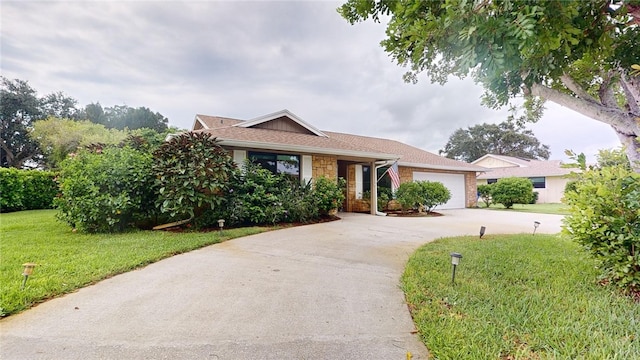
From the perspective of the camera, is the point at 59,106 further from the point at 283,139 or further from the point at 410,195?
the point at 410,195

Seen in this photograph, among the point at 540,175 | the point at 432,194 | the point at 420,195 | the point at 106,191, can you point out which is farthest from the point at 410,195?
the point at 540,175

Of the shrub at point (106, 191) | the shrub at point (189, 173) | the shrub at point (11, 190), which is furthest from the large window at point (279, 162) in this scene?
the shrub at point (11, 190)

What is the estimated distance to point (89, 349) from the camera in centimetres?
220

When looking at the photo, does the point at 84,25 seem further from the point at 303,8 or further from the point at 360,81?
the point at 360,81

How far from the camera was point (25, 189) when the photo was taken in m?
12.8

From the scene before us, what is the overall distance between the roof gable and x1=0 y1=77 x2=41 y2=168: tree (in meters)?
25.0

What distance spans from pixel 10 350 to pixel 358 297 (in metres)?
3.16

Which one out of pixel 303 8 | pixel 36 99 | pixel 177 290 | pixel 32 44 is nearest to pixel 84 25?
pixel 32 44

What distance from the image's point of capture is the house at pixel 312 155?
987 centimetres

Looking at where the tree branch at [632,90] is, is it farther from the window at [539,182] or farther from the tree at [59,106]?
the tree at [59,106]

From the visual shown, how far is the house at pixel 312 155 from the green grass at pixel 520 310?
22.0 ft

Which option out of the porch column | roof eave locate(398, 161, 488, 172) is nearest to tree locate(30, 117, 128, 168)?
the porch column

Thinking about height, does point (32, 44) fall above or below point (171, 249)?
above

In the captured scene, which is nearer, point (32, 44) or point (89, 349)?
point (89, 349)
